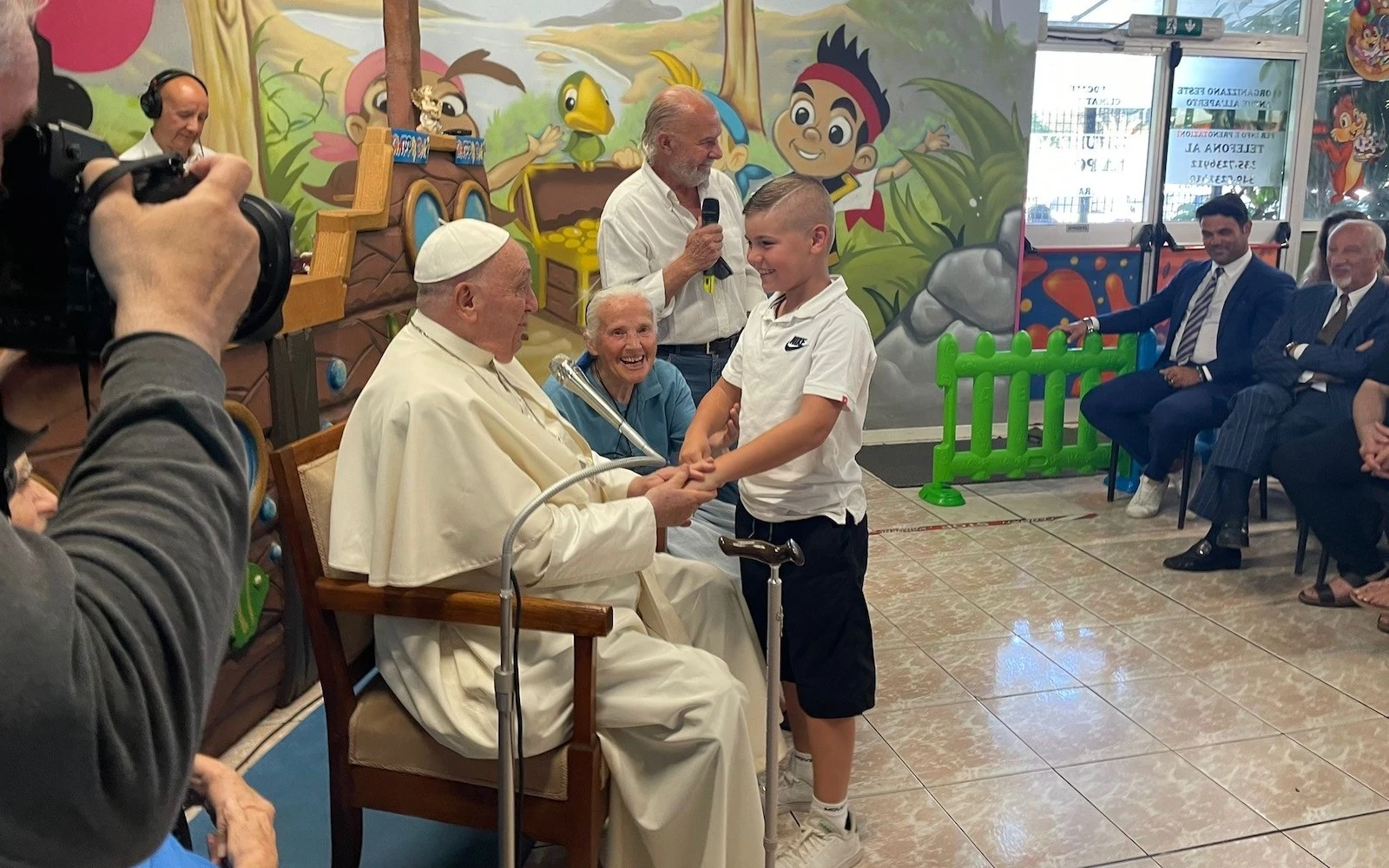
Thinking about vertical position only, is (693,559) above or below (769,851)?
above

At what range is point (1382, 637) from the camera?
3855 mm

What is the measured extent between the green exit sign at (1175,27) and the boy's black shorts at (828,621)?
16.6ft

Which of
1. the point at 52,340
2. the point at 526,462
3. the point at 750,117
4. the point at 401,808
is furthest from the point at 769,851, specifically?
the point at 750,117

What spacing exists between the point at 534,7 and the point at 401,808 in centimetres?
466

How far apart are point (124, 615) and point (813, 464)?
1.84 meters

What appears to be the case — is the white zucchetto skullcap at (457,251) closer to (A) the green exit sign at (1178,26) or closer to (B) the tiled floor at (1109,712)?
(B) the tiled floor at (1109,712)

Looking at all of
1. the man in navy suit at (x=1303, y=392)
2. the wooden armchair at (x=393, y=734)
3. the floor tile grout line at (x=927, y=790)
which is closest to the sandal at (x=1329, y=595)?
the man in navy suit at (x=1303, y=392)

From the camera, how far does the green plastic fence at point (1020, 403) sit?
5.32 meters

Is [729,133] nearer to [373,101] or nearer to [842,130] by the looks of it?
[842,130]

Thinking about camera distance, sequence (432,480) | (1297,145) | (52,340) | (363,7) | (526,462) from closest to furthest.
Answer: (52,340) < (432,480) < (526,462) < (363,7) < (1297,145)

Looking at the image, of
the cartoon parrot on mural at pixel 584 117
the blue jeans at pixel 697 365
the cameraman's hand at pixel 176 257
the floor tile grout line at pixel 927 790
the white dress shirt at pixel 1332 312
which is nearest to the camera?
the cameraman's hand at pixel 176 257

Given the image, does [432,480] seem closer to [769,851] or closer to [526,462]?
[526,462]

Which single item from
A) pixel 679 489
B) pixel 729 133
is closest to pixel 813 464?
pixel 679 489

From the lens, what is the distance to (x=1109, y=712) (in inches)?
128
